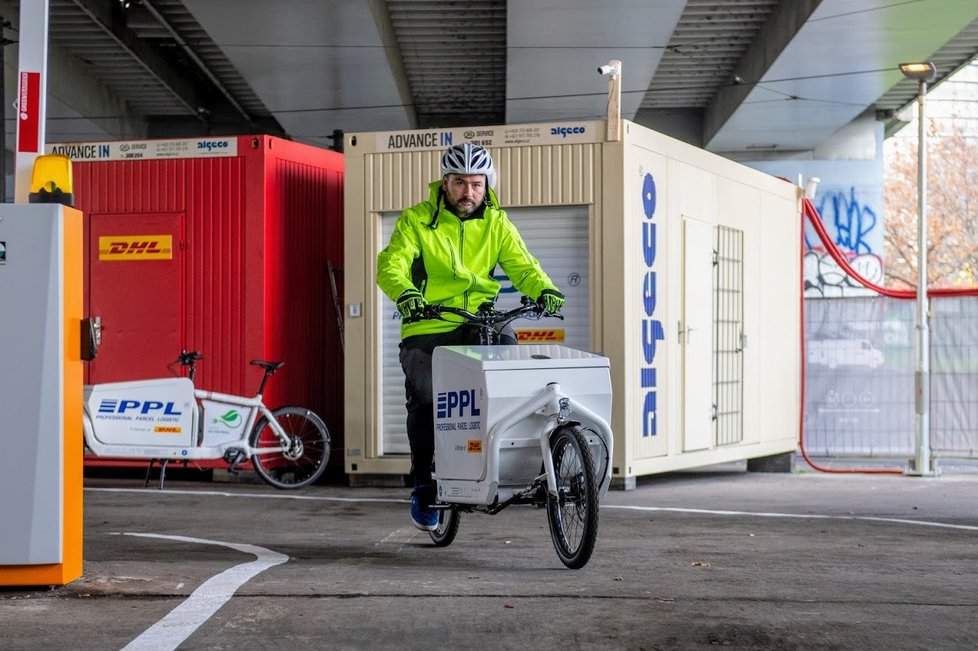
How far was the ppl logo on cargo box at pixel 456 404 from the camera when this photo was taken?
578 cm

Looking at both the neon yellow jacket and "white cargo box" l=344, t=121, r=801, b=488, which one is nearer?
the neon yellow jacket

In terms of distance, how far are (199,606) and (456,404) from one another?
1706 millimetres

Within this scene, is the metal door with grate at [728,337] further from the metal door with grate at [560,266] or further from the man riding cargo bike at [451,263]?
the man riding cargo bike at [451,263]

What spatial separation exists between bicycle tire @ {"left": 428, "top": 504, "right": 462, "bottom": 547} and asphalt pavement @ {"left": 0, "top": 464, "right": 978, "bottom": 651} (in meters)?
0.05

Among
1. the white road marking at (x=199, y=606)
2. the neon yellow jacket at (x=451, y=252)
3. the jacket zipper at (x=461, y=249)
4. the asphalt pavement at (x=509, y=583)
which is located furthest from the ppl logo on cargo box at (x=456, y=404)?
the white road marking at (x=199, y=606)

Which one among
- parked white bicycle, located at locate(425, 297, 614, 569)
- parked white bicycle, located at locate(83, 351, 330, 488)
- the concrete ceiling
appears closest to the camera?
parked white bicycle, located at locate(425, 297, 614, 569)

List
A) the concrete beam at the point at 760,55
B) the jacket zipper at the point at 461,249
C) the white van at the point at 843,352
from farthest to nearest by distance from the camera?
the concrete beam at the point at 760,55 < the white van at the point at 843,352 < the jacket zipper at the point at 461,249

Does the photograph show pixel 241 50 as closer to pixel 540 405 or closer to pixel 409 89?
pixel 409 89

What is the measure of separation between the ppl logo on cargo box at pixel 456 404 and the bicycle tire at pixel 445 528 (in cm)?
54

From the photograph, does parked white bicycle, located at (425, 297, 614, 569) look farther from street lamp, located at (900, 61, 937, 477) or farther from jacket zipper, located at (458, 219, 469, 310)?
street lamp, located at (900, 61, 937, 477)

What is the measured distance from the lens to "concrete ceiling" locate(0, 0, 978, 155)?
634 inches

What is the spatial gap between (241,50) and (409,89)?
568 cm

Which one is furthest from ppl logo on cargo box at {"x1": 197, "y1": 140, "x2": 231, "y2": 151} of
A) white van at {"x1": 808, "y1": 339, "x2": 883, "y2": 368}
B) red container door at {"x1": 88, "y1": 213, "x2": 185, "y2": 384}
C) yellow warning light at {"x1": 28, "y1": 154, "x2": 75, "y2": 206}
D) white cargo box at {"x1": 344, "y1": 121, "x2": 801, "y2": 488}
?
yellow warning light at {"x1": 28, "y1": 154, "x2": 75, "y2": 206}

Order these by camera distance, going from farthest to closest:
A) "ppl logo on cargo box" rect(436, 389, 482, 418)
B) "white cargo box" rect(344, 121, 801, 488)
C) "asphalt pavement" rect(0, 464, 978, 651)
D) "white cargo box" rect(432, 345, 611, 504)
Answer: "white cargo box" rect(344, 121, 801, 488), "ppl logo on cargo box" rect(436, 389, 482, 418), "white cargo box" rect(432, 345, 611, 504), "asphalt pavement" rect(0, 464, 978, 651)
